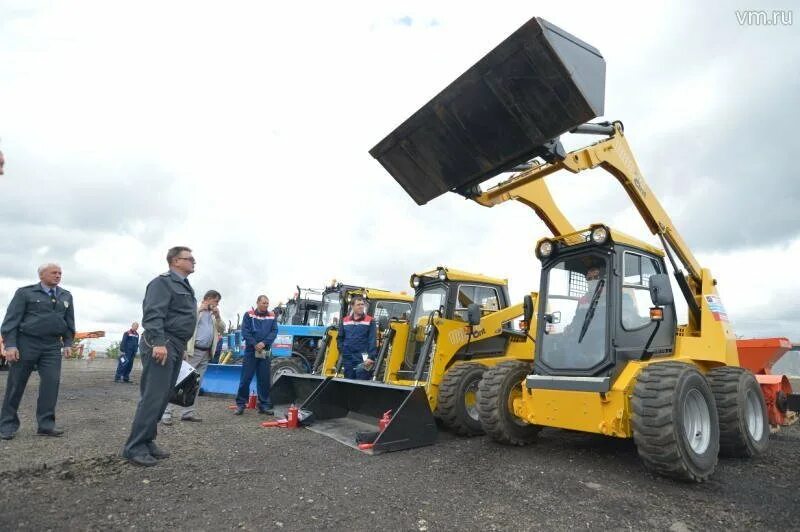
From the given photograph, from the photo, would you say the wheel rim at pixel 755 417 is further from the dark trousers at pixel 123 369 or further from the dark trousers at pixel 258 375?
the dark trousers at pixel 123 369

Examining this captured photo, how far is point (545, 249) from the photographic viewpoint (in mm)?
5465

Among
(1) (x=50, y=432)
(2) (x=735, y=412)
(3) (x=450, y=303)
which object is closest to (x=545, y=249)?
(3) (x=450, y=303)

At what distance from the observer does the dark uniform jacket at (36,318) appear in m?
5.05

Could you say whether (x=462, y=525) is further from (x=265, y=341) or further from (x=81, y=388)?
(x=81, y=388)

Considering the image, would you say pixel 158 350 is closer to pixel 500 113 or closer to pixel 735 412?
pixel 500 113

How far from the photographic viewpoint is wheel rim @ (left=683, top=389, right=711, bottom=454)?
4387 millimetres

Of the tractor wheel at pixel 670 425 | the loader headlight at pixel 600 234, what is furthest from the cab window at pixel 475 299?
the tractor wheel at pixel 670 425

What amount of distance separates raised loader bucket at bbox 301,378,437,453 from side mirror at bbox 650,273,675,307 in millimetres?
2476

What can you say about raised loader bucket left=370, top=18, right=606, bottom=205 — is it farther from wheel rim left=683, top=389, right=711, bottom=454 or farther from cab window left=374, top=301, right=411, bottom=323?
cab window left=374, top=301, right=411, bottom=323

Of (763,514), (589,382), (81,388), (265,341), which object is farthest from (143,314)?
(81,388)

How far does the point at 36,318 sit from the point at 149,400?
205cm

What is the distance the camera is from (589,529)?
3180 mm

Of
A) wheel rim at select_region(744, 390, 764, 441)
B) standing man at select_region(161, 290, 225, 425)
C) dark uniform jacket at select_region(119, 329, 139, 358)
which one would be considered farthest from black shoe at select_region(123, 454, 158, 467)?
dark uniform jacket at select_region(119, 329, 139, 358)

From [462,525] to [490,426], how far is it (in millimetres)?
2119
